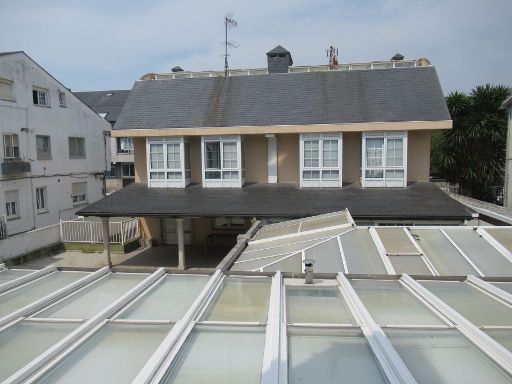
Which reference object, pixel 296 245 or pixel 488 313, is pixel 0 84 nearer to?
pixel 296 245

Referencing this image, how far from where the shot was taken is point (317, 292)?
425cm

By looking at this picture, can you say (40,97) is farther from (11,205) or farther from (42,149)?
(11,205)

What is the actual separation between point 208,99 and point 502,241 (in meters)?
12.7

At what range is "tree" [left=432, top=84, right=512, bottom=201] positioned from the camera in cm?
2311

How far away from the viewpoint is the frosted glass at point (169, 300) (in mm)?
3627

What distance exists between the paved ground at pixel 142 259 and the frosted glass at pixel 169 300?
9.49 metres

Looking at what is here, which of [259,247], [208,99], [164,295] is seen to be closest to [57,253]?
[208,99]

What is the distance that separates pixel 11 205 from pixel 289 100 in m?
12.8

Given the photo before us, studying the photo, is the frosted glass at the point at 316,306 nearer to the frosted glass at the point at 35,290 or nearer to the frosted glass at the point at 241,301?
the frosted glass at the point at 241,301

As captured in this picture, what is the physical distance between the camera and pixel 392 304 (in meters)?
3.91

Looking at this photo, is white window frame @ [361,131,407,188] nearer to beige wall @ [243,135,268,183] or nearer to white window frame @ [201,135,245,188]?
beige wall @ [243,135,268,183]

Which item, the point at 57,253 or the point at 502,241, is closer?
the point at 502,241

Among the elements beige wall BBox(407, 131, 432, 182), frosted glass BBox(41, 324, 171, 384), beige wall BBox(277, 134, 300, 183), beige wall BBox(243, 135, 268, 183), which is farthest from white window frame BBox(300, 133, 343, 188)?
frosted glass BBox(41, 324, 171, 384)

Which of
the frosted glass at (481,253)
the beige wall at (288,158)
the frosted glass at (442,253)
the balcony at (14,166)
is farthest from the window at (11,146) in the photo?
the frosted glass at (481,253)
